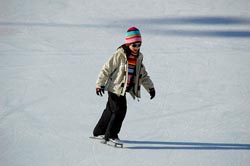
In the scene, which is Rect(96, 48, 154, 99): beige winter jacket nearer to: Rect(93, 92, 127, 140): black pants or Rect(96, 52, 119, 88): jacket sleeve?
Rect(96, 52, 119, 88): jacket sleeve

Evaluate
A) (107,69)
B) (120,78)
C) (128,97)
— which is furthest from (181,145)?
(128,97)

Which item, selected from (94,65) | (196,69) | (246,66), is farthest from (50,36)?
(246,66)

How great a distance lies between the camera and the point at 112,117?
4922mm

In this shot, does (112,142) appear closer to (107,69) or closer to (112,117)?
(112,117)

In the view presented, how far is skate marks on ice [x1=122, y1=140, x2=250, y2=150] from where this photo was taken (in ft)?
16.5

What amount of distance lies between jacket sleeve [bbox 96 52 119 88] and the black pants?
197 millimetres

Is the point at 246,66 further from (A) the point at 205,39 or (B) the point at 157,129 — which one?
(B) the point at 157,129

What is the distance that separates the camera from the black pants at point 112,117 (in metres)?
4.86

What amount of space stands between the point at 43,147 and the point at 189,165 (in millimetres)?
1525

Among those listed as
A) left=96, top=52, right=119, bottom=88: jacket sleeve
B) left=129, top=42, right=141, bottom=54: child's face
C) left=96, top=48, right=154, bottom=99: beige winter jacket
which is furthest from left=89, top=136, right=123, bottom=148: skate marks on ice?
left=129, top=42, right=141, bottom=54: child's face

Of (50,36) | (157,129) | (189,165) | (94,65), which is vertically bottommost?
(189,165)

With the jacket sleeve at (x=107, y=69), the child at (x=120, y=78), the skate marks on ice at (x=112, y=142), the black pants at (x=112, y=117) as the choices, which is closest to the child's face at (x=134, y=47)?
the child at (x=120, y=78)

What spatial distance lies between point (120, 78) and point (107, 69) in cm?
17

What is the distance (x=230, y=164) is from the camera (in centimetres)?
473
